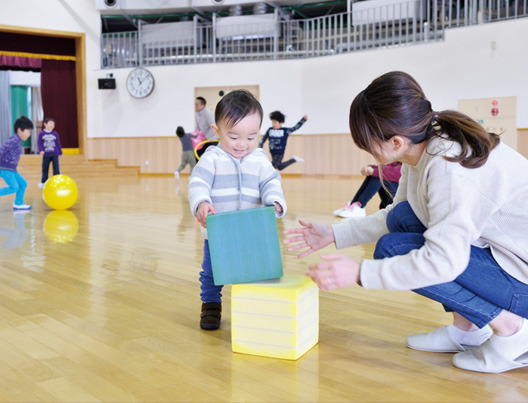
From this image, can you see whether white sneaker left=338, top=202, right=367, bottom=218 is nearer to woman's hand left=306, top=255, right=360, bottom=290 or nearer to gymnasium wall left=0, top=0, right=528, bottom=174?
woman's hand left=306, top=255, right=360, bottom=290

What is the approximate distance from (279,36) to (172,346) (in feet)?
38.7

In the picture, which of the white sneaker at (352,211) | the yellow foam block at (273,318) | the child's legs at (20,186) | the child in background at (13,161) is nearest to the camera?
the yellow foam block at (273,318)

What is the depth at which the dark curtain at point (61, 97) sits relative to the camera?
13344mm

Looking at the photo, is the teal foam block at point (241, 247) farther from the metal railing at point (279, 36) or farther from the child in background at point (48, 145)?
the metal railing at point (279, 36)

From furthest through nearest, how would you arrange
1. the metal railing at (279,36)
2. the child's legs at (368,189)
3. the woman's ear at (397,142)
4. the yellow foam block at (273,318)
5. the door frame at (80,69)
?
1. the door frame at (80,69)
2. the metal railing at (279,36)
3. the child's legs at (368,189)
4. the yellow foam block at (273,318)
5. the woman's ear at (397,142)

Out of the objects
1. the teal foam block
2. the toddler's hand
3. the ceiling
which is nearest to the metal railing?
the ceiling

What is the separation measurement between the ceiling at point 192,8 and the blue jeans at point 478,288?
39.4ft

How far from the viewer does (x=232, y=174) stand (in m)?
2.06

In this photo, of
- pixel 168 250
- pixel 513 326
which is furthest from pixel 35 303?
pixel 513 326

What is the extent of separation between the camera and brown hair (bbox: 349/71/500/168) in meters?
1.38

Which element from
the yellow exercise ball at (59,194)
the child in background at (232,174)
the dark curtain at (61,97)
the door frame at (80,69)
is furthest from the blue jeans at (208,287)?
the dark curtain at (61,97)

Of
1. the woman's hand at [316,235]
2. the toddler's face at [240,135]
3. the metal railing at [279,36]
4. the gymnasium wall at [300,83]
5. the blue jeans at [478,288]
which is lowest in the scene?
the blue jeans at [478,288]

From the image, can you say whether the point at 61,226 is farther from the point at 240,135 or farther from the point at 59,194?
the point at 240,135

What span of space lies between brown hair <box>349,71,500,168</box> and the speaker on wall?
40.0 ft
